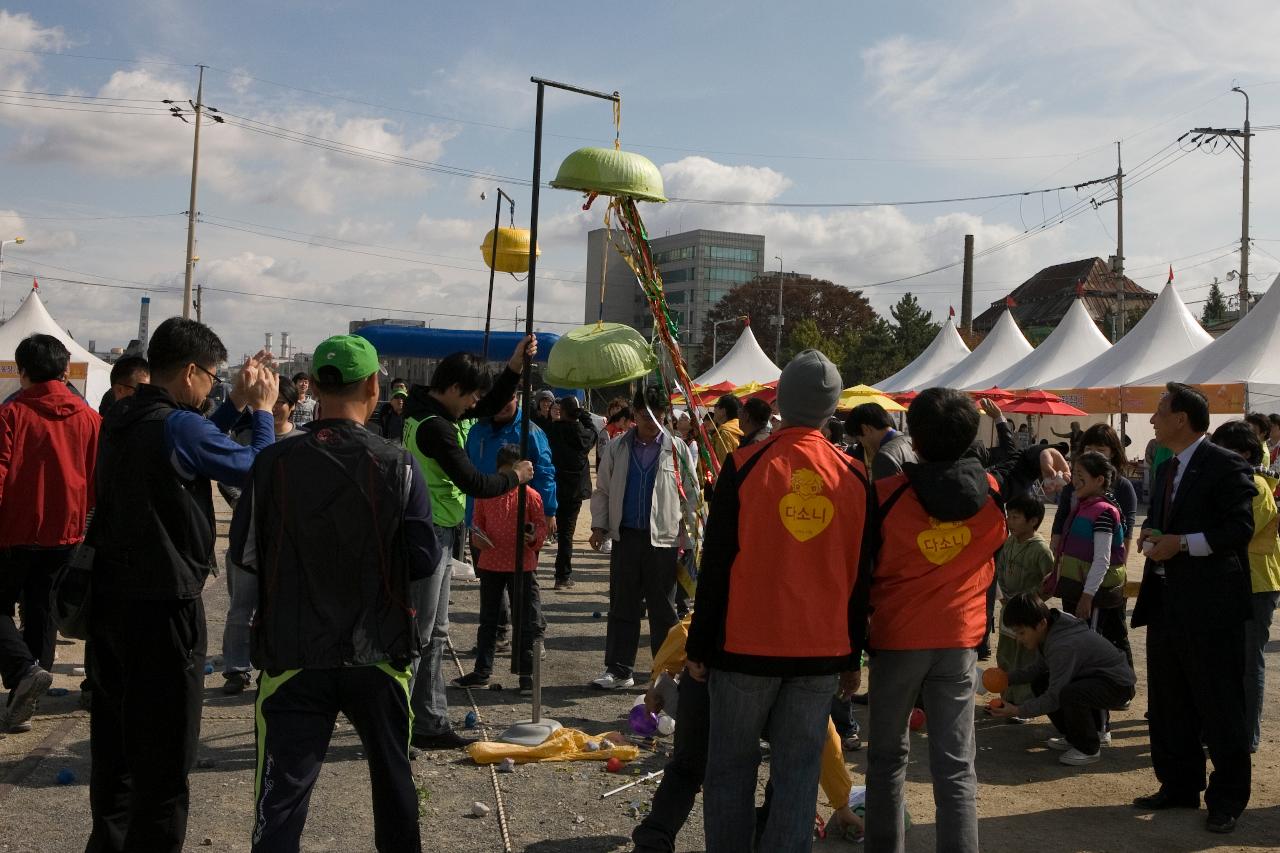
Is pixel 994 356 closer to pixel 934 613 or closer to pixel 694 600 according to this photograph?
pixel 694 600

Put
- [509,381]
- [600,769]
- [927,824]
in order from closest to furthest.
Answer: [927,824], [600,769], [509,381]

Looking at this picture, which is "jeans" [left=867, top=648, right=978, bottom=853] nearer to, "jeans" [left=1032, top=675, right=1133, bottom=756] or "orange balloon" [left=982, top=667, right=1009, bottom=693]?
"jeans" [left=1032, top=675, right=1133, bottom=756]

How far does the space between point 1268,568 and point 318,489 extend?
526cm

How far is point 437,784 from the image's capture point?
5.06 meters

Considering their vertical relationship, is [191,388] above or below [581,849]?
above

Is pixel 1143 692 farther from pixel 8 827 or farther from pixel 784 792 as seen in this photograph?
pixel 8 827

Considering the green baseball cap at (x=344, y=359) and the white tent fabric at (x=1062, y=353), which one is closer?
the green baseball cap at (x=344, y=359)

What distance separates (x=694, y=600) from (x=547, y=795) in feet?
4.48

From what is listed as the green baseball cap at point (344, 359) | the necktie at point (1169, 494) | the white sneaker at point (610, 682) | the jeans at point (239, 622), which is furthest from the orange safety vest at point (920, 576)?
the jeans at point (239, 622)

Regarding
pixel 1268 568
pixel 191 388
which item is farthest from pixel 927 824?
pixel 191 388

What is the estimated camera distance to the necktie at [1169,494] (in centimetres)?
506

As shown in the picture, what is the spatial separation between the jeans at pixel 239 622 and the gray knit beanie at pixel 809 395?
3.74 m

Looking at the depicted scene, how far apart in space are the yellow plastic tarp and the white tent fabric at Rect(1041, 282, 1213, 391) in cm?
1788

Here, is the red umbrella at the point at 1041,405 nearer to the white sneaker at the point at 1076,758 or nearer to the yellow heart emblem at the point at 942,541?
the white sneaker at the point at 1076,758
